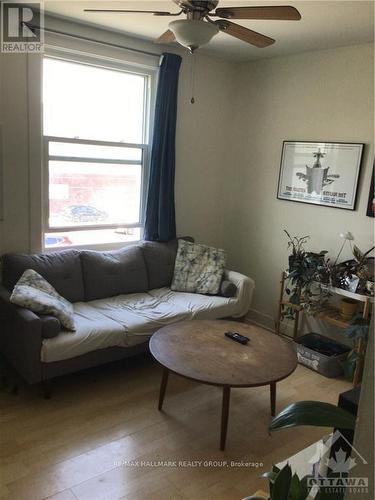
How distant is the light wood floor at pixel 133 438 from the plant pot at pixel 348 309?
0.54m

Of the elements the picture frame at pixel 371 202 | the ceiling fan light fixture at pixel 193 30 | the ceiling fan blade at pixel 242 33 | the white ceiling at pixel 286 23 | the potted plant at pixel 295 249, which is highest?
the white ceiling at pixel 286 23

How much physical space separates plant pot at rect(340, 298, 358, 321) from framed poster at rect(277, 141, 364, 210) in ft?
2.54

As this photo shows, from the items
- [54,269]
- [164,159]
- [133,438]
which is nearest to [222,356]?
[133,438]

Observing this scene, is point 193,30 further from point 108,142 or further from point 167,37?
point 108,142

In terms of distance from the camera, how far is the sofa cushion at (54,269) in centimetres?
314

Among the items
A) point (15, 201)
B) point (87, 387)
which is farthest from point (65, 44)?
point (87, 387)

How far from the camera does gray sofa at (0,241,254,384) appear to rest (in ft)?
8.88

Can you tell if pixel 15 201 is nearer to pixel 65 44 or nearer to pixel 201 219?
pixel 65 44

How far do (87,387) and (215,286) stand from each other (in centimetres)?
141

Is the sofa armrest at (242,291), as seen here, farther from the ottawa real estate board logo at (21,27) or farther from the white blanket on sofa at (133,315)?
the ottawa real estate board logo at (21,27)

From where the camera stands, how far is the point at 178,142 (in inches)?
163

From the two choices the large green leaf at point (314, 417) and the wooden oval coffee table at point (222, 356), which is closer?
the large green leaf at point (314, 417)

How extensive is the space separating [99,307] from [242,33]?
218 centimetres

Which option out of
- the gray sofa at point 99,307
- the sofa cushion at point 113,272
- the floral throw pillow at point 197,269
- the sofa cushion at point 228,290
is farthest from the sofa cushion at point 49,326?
the sofa cushion at point 228,290
